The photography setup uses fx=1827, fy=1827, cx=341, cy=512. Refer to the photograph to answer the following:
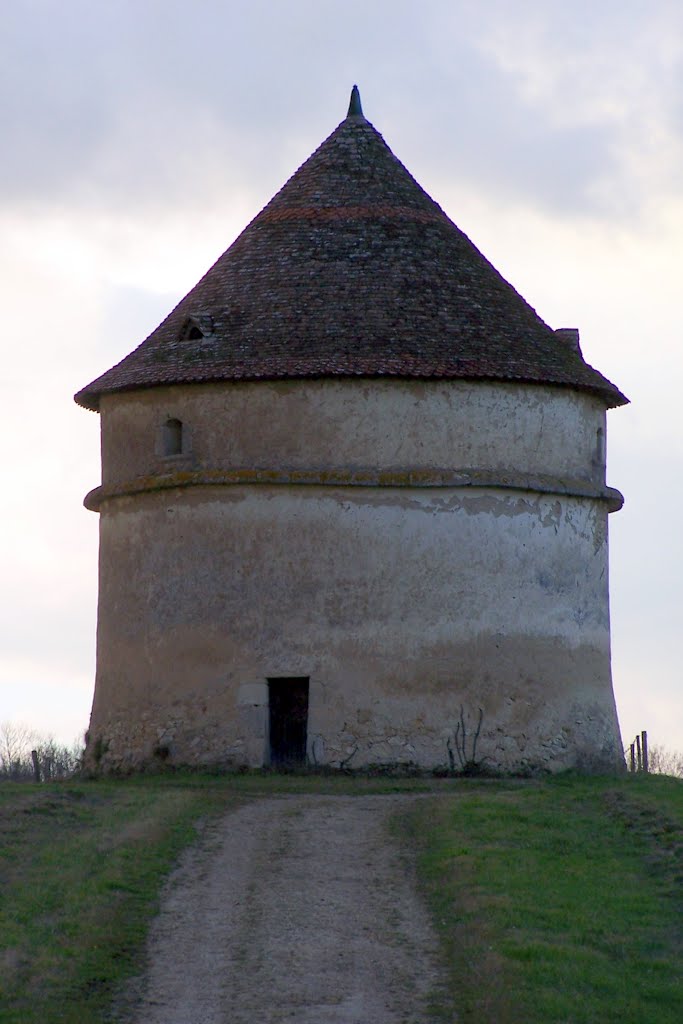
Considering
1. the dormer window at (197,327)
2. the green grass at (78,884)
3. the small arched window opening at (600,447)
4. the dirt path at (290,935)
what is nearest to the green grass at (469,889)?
the green grass at (78,884)

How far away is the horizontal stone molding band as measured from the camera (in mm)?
24969

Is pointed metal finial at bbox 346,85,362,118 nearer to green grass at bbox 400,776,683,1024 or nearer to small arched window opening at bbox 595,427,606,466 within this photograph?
small arched window opening at bbox 595,427,606,466

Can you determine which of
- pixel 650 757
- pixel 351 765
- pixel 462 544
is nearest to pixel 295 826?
pixel 351 765

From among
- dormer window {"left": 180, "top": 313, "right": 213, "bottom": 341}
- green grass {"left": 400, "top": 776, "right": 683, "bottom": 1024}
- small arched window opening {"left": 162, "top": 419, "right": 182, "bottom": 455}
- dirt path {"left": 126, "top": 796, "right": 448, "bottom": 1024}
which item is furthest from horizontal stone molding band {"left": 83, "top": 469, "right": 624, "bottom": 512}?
dirt path {"left": 126, "top": 796, "right": 448, "bottom": 1024}

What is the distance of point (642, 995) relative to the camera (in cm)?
1241

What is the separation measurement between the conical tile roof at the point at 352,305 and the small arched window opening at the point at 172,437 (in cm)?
65

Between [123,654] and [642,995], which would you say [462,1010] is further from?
[123,654]

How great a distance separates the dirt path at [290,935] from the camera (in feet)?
39.0

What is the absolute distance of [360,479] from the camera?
2495 cm

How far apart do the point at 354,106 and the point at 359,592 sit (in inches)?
353

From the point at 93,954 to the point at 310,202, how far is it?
16813 mm

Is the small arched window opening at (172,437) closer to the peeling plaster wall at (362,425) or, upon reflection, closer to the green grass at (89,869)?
the peeling plaster wall at (362,425)

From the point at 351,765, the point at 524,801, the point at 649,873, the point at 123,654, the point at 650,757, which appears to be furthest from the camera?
the point at 650,757

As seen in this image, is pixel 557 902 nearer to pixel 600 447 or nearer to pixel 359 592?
pixel 359 592
